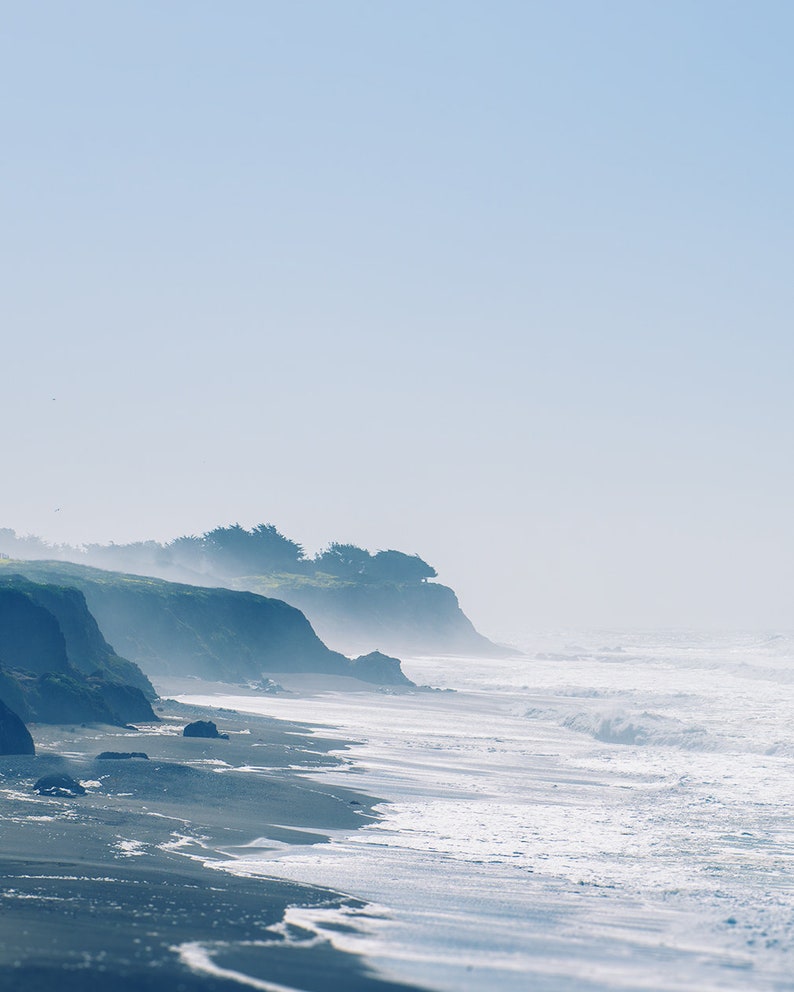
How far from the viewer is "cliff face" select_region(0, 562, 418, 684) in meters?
56.1

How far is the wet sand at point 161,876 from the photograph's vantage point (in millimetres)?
10078

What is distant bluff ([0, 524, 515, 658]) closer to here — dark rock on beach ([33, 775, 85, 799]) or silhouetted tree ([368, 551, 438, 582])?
silhouetted tree ([368, 551, 438, 582])

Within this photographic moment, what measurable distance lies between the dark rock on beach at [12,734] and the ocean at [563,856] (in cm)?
660

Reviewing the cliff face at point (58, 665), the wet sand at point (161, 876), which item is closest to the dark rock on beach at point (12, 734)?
the wet sand at point (161, 876)

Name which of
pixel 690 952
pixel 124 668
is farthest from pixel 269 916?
pixel 124 668

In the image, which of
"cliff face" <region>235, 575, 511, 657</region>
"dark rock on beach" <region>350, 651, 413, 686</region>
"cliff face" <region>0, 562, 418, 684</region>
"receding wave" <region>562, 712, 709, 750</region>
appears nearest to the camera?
"receding wave" <region>562, 712, 709, 750</region>

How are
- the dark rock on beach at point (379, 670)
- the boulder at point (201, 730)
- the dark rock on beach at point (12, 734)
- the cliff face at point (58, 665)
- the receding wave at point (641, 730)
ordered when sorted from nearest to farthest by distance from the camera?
the dark rock on beach at point (12, 734) < the boulder at point (201, 730) < the cliff face at point (58, 665) < the receding wave at point (641, 730) < the dark rock on beach at point (379, 670)

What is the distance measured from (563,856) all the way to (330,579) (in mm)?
118479

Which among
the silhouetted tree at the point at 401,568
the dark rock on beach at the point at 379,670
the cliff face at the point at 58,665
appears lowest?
the dark rock on beach at the point at 379,670

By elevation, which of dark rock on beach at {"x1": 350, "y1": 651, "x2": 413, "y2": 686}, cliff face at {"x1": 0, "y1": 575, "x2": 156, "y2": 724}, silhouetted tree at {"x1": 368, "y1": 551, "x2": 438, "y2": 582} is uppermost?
silhouetted tree at {"x1": 368, "y1": 551, "x2": 438, "y2": 582}

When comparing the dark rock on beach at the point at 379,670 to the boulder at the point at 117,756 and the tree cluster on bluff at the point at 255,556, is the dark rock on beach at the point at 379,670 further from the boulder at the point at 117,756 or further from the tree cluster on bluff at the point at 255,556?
the tree cluster on bluff at the point at 255,556

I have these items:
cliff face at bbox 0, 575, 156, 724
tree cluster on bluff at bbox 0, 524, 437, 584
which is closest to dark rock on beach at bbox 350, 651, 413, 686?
cliff face at bbox 0, 575, 156, 724

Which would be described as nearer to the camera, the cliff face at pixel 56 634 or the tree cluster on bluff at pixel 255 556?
the cliff face at pixel 56 634

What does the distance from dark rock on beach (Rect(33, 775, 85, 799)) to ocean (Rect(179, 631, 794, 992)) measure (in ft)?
13.7
